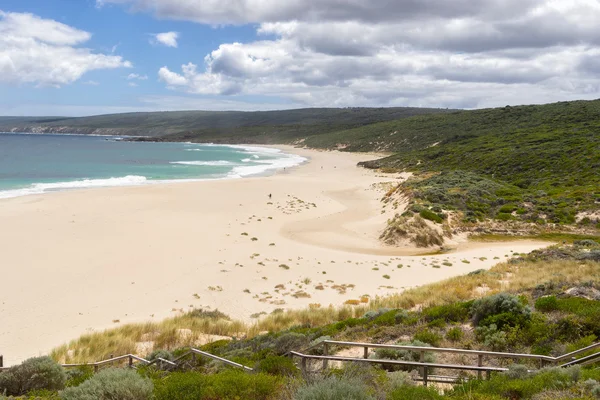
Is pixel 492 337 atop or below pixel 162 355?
atop

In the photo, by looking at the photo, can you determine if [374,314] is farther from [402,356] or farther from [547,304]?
[547,304]

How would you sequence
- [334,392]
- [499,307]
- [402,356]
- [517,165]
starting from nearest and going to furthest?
[334,392]
[402,356]
[499,307]
[517,165]

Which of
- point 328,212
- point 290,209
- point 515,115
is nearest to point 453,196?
point 328,212

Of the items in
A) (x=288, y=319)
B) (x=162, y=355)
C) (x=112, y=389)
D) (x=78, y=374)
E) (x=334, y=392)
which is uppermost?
(x=334, y=392)

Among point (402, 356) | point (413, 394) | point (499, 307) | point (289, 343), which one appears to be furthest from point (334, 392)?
point (499, 307)

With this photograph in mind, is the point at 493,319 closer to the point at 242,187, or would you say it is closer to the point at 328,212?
the point at 328,212

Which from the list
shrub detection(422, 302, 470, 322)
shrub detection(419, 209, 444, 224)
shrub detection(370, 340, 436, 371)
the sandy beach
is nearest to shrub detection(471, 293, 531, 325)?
shrub detection(422, 302, 470, 322)

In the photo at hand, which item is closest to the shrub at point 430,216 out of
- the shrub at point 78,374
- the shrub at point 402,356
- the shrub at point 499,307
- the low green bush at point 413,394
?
the shrub at point 499,307
